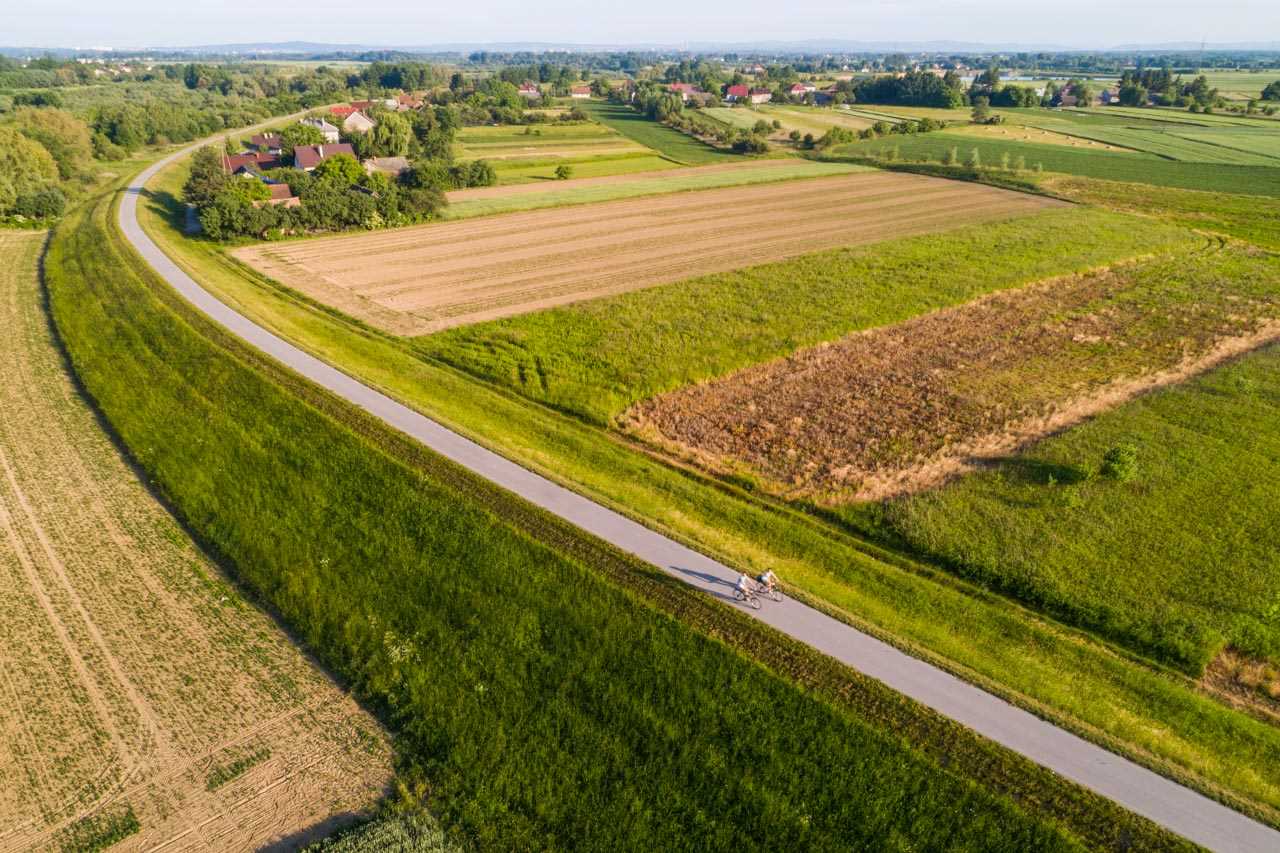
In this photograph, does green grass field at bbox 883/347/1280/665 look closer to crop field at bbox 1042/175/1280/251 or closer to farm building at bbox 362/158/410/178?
crop field at bbox 1042/175/1280/251

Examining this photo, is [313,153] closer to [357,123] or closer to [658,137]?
[357,123]

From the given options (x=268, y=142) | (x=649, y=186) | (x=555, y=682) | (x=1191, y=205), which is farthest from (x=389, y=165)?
(x=1191, y=205)

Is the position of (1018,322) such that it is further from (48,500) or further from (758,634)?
(48,500)

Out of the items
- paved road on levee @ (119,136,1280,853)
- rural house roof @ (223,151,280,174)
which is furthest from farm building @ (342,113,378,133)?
paved road on levee @ (119,136,1280,853)

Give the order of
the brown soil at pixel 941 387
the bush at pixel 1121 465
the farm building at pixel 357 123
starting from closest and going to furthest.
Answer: the bush at pixel 1121 465
the brown soil at pixel 941 387
the farm building at pixel 357 123

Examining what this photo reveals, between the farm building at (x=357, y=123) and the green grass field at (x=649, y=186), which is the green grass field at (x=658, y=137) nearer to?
the green grass field at (x=649, y=186)

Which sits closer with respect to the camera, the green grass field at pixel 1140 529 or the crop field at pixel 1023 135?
the green grass field at pixel 1140 529

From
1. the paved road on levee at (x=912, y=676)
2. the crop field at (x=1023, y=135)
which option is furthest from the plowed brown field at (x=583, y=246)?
the crop field at (x=1023, y=135)
